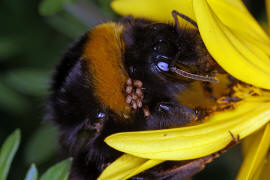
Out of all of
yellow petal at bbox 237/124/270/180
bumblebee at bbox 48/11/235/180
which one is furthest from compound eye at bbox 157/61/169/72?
yellow petal at bbox 237/124/270/180

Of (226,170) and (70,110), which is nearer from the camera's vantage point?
(70,110)

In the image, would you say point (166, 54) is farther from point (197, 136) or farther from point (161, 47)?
point (197, 136)

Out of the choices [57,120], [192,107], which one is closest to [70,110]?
[57,120]

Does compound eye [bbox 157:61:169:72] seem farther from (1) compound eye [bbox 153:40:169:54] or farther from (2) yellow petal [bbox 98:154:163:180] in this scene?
(2) yellow petal [bbox 98:154:163:180]

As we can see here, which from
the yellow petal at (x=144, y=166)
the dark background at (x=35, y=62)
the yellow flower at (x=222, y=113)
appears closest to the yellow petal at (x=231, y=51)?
the yellow flower at (x=222, y=113)

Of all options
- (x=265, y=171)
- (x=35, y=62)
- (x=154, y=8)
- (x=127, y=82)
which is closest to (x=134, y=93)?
(x=127, y=82)

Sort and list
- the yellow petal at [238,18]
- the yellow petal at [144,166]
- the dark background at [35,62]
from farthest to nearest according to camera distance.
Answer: the dark background at [35,62] < the yellow petal at [238,18] < the yellow petal at [144,166]

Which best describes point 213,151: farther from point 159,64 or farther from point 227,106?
point 159,64

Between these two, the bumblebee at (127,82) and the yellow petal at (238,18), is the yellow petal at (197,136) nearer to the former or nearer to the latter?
the bumblebee at (127,82)
